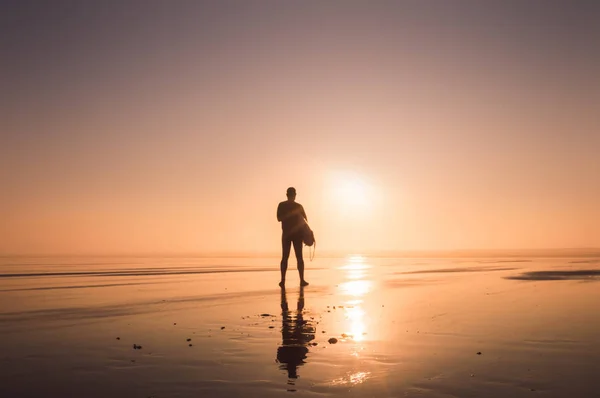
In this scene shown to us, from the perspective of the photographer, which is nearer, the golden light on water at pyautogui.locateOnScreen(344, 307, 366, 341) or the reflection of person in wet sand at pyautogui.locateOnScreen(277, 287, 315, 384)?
the reflection of person in wet sand at pyautogui.locateOnScreen(277, 287, 315, 384)

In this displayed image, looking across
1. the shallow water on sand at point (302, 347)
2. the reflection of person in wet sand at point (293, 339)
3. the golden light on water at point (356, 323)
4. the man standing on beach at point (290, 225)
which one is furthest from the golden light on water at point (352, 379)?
the man standing on beach at point (290, 225)

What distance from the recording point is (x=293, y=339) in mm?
6543

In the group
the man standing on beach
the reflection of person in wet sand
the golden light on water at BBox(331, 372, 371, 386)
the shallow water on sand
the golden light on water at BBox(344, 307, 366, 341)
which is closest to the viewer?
the shallow water on sand

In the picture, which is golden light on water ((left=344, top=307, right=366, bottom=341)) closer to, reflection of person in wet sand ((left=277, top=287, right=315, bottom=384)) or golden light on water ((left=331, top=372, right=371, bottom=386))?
reflection of person in wet sand ((left=277, top=287, right=315, bottom=384))

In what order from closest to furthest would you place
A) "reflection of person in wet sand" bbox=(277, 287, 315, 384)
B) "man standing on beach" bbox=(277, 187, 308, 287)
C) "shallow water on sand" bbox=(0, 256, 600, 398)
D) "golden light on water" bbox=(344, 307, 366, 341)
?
"shallow water on sand" bbox=(0, 256, 600, 398), "reflection of person in wet sand" bbox=(277, 287, 315, 384), "golden light on water" bbox=(344, 307, 366, 341), "man standing on beach" bbox=(277, 187, 308, 287)

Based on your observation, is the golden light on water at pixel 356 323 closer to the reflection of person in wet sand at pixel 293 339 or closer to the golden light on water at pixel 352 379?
the reflection of person in wet sand at pixel 293 339

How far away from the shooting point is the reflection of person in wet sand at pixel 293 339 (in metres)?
5.03

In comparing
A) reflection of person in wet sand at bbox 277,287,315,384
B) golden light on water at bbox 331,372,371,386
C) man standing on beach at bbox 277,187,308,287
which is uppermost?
man standing on beach at bbox 277,187,308,287

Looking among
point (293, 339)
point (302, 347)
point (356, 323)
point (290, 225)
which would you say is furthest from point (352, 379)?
point (290, 225)

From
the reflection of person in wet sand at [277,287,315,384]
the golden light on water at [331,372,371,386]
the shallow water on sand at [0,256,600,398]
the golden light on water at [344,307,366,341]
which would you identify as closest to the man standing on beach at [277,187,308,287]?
the shallow water on sand at [0,256,600,398]

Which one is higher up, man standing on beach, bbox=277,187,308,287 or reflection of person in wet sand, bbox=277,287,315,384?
man standing on beach, bbox=277,187,308,287

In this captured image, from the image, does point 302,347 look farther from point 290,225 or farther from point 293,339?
point 290,225

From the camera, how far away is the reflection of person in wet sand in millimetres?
5027

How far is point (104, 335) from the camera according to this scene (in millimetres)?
6926
